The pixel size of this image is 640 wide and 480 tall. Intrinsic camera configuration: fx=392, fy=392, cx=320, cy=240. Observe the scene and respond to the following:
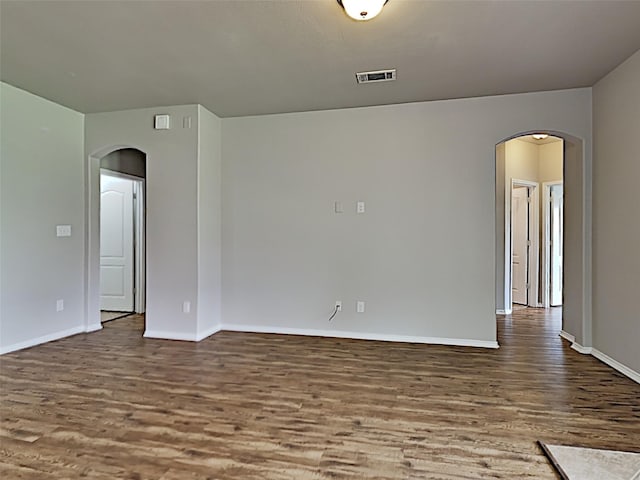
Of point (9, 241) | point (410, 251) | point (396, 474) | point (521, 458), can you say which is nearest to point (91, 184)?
point (9, 241)

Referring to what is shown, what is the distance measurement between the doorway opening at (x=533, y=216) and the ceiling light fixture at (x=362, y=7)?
14.4 feet

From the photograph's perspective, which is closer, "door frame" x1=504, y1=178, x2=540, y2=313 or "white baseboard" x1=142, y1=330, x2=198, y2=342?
"white baseboard" x1=142, y1=330, x2=198, y2=342

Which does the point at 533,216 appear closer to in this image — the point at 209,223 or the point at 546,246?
the point at 546,246

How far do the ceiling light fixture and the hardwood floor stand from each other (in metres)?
2.50

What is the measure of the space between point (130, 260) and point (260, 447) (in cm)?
457

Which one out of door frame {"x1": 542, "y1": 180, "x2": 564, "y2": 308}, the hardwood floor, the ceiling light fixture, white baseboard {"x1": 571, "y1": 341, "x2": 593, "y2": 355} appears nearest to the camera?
the hardwood floor

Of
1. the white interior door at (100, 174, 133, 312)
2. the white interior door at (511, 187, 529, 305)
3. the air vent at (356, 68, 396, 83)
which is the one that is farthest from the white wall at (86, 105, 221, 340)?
the white interior door at (511, 187, 529, 305)

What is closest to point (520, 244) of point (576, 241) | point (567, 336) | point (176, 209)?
point (567, 336)

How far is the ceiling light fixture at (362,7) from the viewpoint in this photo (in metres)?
2.28

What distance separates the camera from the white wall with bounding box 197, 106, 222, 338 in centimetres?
441

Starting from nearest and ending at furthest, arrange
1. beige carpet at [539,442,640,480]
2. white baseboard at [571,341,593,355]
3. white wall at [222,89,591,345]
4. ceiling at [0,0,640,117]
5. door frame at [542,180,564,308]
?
beige carpet at [539,442,640,480], ceiling at [0,0,640,117], white baseboard at [571,341,593,355], white wall at [222,89,591,345], door frame at [542,180,564,308]

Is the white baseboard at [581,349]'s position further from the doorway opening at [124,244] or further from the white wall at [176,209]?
the doorway opening at [124,244]

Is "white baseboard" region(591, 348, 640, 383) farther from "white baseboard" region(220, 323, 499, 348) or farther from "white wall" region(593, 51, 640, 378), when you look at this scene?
"white baseboard" region(220, 323, 499, 348)

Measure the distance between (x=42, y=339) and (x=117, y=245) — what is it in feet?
6.59
